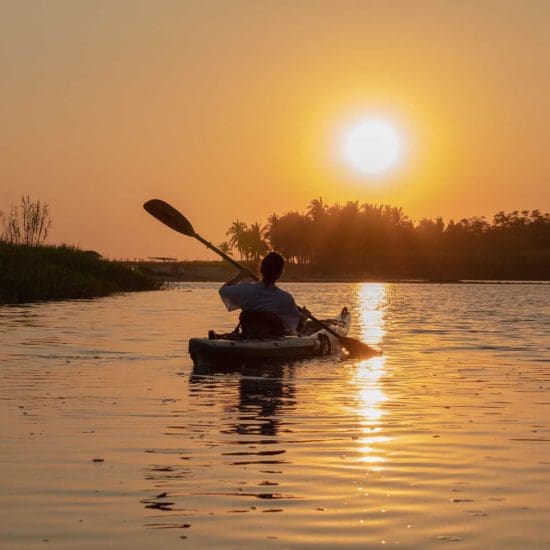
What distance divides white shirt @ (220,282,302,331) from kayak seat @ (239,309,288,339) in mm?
91

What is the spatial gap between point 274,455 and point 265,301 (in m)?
7.70

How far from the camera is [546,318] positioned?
118ft

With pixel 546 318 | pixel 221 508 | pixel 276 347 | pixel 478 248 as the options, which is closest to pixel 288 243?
pixel 478 248

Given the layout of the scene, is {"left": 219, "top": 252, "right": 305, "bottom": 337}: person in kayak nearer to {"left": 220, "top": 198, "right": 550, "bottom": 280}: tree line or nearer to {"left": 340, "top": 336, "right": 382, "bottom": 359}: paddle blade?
{"left": 340, "top": 336, "right": 382, "bottom": 359}: paddle blade

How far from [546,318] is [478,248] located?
140512mm

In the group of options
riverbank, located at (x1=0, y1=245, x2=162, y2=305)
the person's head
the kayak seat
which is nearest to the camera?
the person's head

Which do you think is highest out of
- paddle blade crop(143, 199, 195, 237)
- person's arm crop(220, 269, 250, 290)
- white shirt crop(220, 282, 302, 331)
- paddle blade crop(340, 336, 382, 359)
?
paddle blade crop(143, 199, 195, 237)

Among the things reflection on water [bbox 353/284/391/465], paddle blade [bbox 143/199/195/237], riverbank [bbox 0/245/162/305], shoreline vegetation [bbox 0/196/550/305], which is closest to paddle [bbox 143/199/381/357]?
paddle blade [bbox 143/199/195/237]

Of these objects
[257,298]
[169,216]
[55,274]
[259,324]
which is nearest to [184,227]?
[169,216]

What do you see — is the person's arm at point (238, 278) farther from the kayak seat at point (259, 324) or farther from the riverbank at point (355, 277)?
the riverbank at point (355, 277)

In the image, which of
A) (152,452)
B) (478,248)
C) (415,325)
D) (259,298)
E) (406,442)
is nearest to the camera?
(152,452)

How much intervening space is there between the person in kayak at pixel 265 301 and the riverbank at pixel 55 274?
2328 cm

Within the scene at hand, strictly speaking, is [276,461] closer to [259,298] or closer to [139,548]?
[139,548]

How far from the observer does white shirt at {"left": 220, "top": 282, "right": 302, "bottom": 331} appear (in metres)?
15.9
